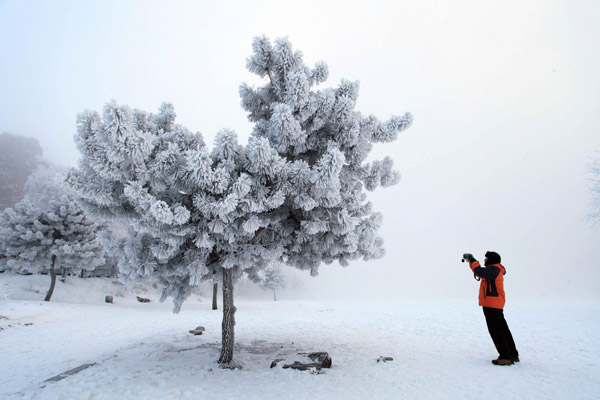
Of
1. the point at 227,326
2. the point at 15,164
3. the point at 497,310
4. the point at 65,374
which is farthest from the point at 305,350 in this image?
the point at 15,164

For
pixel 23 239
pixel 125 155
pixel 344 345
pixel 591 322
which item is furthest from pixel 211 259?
pixel 23 239

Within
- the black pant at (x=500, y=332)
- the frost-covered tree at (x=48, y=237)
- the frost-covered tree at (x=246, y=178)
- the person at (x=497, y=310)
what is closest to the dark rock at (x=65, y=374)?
the frost-covered tree at (x=246, y=178)

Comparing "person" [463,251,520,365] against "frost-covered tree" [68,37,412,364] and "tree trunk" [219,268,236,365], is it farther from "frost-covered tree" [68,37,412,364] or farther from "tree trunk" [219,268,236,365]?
"tree trunk" [219,268,236,365]

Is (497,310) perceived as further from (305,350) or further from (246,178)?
(246,178)

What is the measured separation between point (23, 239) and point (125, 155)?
25094mm

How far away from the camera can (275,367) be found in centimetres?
716

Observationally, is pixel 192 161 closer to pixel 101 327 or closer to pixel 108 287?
pixel 101 327

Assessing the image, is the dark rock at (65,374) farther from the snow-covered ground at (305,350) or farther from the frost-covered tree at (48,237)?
the frost-covered tree at (48,237)

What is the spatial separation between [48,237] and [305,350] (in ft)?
79.9

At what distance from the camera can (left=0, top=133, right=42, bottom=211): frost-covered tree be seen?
53.6 metres

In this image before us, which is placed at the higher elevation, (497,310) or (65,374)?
(497,310)

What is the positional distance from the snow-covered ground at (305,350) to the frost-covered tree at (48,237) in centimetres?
716

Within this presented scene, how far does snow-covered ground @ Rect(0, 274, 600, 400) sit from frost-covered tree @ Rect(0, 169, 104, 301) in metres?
7.16

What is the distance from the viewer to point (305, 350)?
905 cm
